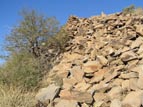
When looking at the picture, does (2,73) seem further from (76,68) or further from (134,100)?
(134,100)

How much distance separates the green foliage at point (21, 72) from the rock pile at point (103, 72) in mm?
796

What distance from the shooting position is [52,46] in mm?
17406

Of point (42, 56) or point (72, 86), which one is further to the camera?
point (42, 56)

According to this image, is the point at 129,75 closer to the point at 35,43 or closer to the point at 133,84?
the point at 133,84

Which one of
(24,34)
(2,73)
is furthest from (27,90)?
(24,34)

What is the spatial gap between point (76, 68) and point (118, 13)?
24.0ft

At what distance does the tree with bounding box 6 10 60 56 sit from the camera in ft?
55.1

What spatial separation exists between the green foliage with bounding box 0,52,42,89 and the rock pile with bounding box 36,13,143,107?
2.61 feet

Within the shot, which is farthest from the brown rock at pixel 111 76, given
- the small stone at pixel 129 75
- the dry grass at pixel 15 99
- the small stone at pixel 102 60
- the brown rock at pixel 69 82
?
the dry grass at pixel 15 99

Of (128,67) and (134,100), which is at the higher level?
(128,67)

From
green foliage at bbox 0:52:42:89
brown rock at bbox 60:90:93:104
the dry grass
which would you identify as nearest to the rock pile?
brown rock at bbox 60:90:93:104

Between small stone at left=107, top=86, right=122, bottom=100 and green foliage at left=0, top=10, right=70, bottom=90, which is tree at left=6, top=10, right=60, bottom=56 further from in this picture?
small stone at left=107, top=86, right=122, bottom=100

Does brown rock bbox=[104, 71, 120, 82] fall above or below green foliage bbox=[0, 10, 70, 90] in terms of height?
below

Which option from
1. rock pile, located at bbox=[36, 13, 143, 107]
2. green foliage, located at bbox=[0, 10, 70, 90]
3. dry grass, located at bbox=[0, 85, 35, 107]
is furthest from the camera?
green foliage, located at bbox=[0, 10, 70, 90]
